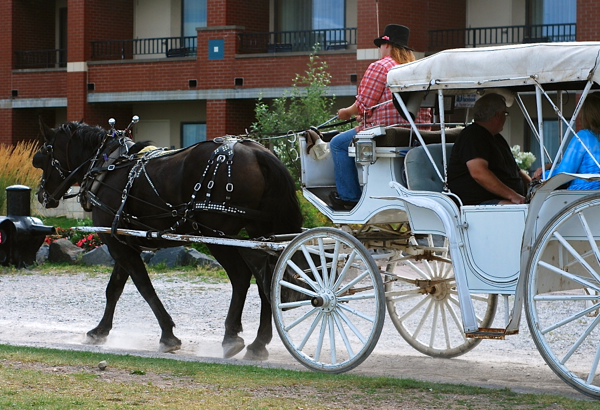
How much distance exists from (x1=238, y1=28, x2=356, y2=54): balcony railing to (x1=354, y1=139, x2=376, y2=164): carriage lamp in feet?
60.5

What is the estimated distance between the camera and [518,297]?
6.45 metres

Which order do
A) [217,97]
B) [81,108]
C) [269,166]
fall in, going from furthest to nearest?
[81,108], [217,97], [269,166]

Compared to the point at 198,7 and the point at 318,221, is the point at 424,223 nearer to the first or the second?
the point at 318,221

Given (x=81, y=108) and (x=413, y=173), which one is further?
(x=81, y=108)

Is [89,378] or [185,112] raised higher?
[185,112]

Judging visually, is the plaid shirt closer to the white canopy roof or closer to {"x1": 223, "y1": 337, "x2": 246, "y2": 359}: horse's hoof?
the white canopy roof

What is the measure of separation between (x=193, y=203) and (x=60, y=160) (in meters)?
2.53

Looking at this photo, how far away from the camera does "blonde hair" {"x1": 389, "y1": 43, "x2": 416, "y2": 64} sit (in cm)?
834

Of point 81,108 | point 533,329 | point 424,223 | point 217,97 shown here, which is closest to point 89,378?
point 424,223

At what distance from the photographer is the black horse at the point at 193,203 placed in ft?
28.6

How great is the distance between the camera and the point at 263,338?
8859 millimetres

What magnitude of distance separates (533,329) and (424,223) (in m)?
1.25

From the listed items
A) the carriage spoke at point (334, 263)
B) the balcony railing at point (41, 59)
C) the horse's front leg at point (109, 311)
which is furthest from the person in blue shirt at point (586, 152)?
the balcony railing at point (41, 59)

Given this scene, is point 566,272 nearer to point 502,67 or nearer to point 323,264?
point 502,67
